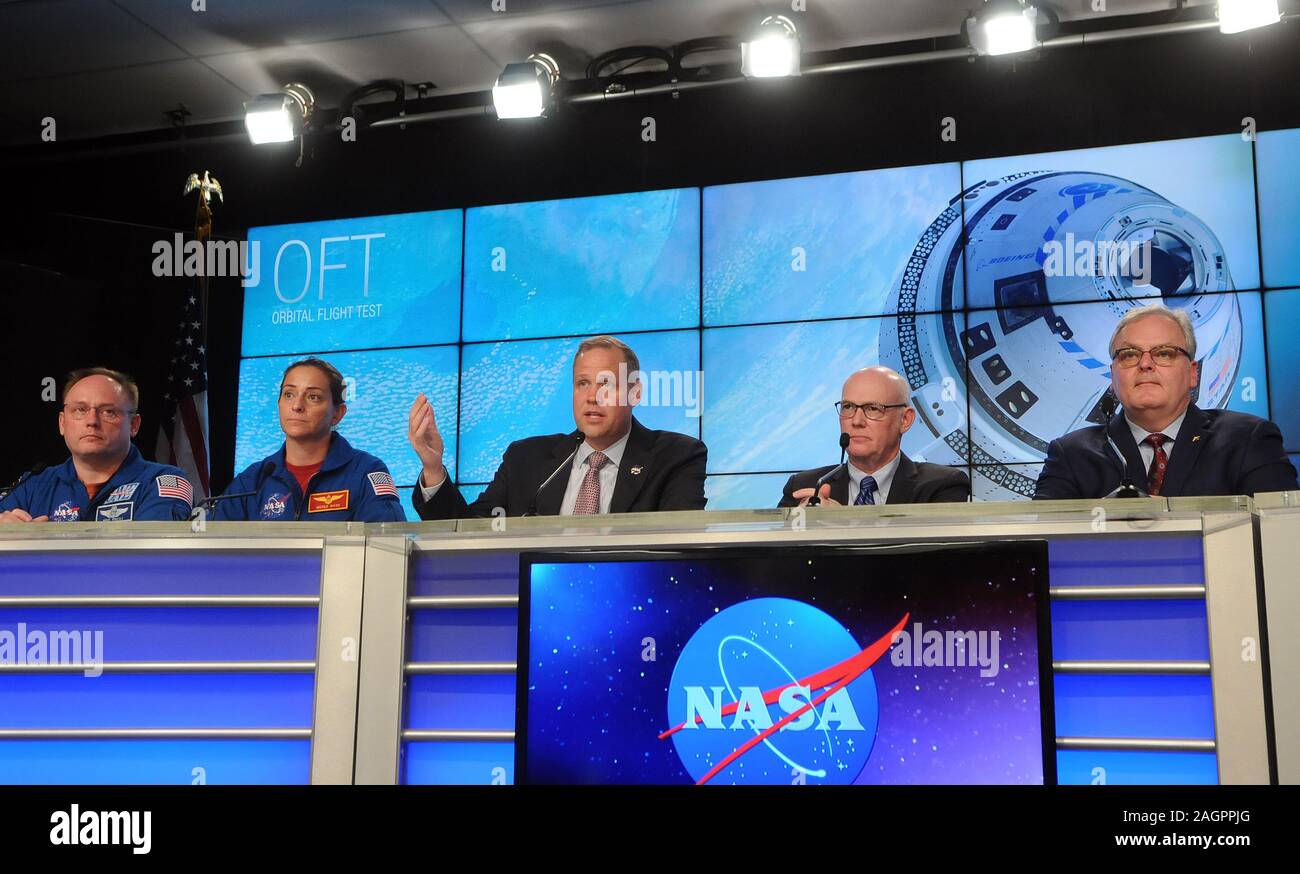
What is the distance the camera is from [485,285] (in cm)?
548

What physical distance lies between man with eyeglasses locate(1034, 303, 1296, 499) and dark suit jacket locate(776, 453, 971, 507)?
0.87 ft

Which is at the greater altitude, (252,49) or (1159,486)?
(252,49)

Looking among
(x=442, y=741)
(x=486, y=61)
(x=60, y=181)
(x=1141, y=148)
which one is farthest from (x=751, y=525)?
(x=60, y=181)

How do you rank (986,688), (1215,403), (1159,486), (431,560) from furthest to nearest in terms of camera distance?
(1215,403) → (1159,486) → (431,560) → (986,688)

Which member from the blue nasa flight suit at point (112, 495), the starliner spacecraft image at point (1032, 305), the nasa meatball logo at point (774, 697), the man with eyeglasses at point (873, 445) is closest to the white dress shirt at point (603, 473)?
the man with eyeglasses at point (873, 445)

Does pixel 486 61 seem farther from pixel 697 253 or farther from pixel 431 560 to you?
pixel 431 560

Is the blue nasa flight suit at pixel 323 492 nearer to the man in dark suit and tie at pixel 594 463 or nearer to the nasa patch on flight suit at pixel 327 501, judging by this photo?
the nasa patch on flight suit at pixel 327 501

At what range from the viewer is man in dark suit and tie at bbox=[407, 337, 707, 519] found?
3.01m

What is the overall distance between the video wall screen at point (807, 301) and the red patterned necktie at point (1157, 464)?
2.12 meters

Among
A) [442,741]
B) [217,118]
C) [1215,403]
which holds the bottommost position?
[442,741]

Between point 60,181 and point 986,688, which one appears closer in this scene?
point 986,688

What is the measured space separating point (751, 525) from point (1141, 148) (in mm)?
3780

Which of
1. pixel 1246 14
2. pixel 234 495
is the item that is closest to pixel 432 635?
pixel 234 495

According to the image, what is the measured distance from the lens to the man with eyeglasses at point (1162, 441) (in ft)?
8.22
